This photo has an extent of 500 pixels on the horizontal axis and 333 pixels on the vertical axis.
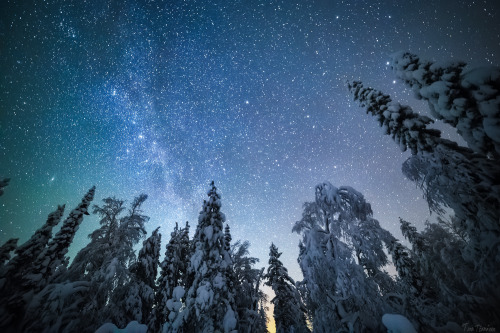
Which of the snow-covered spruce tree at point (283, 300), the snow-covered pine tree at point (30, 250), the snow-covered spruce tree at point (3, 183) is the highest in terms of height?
the snow-covered spruce tree at point (3, 183)

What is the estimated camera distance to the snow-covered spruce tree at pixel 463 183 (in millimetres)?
3691

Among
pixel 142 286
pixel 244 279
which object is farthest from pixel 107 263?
pixel 244 279

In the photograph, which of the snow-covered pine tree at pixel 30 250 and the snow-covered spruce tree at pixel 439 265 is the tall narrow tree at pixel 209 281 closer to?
the snow-covered pine tree at pixel 30 250

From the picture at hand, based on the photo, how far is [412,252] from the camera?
Answer: 20016mm

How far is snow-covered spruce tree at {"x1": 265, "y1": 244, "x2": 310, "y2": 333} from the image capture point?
46.4 feet

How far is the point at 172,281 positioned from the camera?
13.9 metres

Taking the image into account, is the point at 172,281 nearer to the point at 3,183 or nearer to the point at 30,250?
the point at 30,250

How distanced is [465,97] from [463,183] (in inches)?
74.5

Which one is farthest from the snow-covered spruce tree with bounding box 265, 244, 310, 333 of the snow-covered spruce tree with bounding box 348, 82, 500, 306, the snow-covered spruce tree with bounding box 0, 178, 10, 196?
the snow-covered spruce tree with bounding box 0, 178, 10, 196

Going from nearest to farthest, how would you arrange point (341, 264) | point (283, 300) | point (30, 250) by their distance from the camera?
point (341, 264), point (30, 250), point (283, 300)

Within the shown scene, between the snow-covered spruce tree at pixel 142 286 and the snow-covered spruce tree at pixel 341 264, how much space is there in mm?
Answer: 11780

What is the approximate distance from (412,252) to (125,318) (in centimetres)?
2724

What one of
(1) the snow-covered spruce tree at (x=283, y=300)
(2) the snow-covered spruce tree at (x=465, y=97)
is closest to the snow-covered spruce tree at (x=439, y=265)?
(1) the snow-covered spruce tree at (x=283, y=300)

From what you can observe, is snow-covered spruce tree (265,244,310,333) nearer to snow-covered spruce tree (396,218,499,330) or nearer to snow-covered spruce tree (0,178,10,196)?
snow-covered spruce tree (396,218,499,330)
